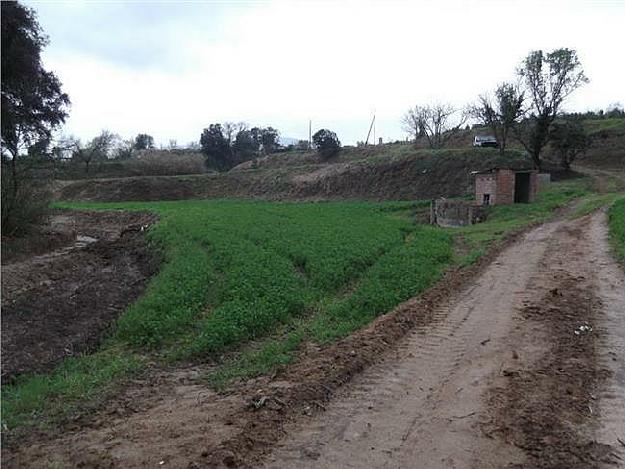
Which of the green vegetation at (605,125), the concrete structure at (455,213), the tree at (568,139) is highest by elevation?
the green vegetation at (605,125)

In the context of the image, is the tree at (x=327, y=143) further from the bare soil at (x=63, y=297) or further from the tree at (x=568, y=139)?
the bare soil at (x=63, y=297)

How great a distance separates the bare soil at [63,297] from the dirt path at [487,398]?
461 cm

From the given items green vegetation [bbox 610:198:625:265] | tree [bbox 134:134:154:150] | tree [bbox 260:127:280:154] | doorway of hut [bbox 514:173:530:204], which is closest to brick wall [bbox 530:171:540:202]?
doorway of hut [bbox 514:173:530:204]

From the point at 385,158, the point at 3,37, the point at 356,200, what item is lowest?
the point at 356,200

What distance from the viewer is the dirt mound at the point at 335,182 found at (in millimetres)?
46875

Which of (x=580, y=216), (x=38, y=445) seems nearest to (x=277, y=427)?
(x=38, y=445)

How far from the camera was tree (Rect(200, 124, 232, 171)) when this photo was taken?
8062 cm

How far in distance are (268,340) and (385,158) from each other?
48.6 meters

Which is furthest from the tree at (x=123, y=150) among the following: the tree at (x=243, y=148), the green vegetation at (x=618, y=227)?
the green vegetation at (x=618, y=227)

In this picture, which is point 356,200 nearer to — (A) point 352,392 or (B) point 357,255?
(B) point 357,255

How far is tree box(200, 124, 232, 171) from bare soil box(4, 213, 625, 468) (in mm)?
75196

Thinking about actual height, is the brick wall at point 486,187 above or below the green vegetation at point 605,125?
below

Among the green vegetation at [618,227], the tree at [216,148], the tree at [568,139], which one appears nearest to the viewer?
the green vegetation at [618,227]

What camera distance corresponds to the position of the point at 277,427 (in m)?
5.10
